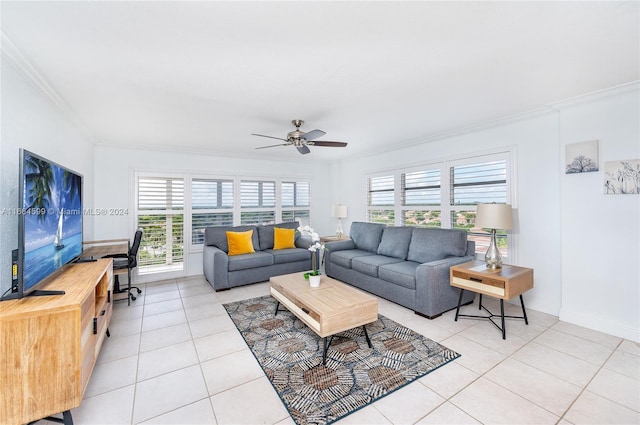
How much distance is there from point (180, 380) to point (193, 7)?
8.42ft

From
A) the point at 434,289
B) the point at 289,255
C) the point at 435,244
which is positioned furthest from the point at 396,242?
the point at 289,255

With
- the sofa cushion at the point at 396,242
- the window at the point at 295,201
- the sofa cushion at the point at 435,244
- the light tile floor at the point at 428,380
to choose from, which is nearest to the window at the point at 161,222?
the light tile floor at the point at 428,380

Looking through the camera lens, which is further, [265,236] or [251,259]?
[265,236]

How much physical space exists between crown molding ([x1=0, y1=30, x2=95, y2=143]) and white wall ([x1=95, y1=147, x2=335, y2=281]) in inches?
63.7

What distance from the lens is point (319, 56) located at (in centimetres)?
204

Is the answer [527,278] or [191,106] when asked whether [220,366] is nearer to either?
[191,106]

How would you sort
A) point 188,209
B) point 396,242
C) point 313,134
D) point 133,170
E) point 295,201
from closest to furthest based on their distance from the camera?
point 313,134 < point 396,242 < point 133,170 < point 188,209 < point 295,201

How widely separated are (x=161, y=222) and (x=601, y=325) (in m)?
6.30

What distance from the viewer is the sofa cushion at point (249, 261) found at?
4.27 metres

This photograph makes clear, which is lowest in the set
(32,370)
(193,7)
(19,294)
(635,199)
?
(32,370)

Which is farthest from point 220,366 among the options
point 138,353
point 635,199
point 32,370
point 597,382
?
point 635,199

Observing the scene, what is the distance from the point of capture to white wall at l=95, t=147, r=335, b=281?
4.49 meters

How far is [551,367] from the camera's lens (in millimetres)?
2227

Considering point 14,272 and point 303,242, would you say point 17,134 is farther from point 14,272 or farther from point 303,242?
point 303,242
